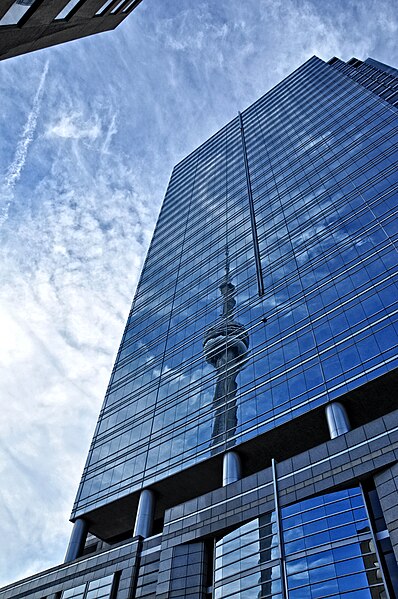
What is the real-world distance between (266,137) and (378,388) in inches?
2519

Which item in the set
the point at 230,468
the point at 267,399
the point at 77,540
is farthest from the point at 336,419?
the point at 77,540

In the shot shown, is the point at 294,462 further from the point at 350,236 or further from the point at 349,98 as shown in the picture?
the point at 349,98

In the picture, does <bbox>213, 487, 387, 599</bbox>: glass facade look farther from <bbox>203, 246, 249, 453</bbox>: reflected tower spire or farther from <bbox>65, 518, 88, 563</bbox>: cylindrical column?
<bbox>65, 518, 88, 563</bbox>: cylindrical column

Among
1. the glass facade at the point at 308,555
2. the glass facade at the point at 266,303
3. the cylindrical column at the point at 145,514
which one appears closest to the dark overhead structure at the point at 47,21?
the glass facade at the point at 308,555

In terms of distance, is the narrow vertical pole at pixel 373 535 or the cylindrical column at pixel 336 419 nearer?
the narrow vertical pole at pixel 373 535

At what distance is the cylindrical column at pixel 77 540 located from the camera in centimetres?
4822

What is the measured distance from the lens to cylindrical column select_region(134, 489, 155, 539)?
43562 millimetres

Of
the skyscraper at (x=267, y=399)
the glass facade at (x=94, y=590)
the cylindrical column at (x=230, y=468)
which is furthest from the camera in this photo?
the cylindrical column at (x=230, y=468)

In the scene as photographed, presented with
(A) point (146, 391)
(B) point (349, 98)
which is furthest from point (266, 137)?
(A) point (146, 391)

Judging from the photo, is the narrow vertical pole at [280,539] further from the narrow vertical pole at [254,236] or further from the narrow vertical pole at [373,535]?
the narrow vertical pole at [254,236]

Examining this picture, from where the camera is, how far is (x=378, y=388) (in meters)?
37.1

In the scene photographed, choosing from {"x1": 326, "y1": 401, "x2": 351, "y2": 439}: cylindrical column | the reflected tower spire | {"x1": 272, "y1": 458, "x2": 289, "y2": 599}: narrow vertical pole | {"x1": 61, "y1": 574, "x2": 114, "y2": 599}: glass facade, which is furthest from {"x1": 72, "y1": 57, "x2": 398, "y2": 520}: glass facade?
{"x1": 61, "y1": 574, "x2": 114, "y2": 599}: glass facade

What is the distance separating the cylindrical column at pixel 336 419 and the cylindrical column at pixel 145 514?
18598mm

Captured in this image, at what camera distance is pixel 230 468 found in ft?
137
